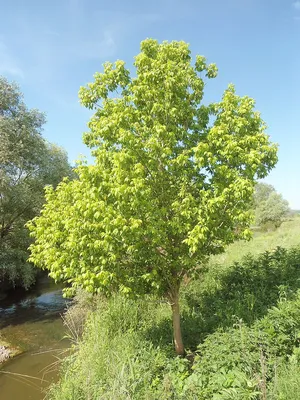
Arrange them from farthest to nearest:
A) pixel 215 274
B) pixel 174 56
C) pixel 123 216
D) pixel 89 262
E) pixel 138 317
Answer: pixel 215 274, pixel 138 317, pixel 174 56, pixel 89 262, pixel 123 216

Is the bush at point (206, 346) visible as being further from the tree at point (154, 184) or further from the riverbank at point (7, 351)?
the riverbank at point (7, 351)

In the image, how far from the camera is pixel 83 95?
920 cm

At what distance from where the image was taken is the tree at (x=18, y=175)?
66.0 ft

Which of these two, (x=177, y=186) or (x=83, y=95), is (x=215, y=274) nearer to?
(x=177, y=186)

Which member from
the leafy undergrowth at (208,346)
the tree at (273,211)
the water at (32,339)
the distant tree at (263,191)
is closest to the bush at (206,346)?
the leafy undergrowth at (208,346)

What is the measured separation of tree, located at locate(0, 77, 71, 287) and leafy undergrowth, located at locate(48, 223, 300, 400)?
11.1 m

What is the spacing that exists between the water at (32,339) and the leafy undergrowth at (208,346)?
229 cm

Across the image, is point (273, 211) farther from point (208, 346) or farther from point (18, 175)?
point (208, 346)

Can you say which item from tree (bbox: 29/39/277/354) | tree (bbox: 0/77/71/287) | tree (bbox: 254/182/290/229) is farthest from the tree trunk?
tree (bbox: 254/182/290/229)

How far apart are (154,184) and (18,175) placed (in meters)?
17.1

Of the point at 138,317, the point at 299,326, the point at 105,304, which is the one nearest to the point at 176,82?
the point at 299,326

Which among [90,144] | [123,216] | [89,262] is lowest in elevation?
[89,262]

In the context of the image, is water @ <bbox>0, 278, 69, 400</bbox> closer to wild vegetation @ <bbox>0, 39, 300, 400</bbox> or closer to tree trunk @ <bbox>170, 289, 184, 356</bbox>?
wild vegetation @ <bbox>0, 39, 300, 400</bbox>

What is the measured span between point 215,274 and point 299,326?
6.20 metres
